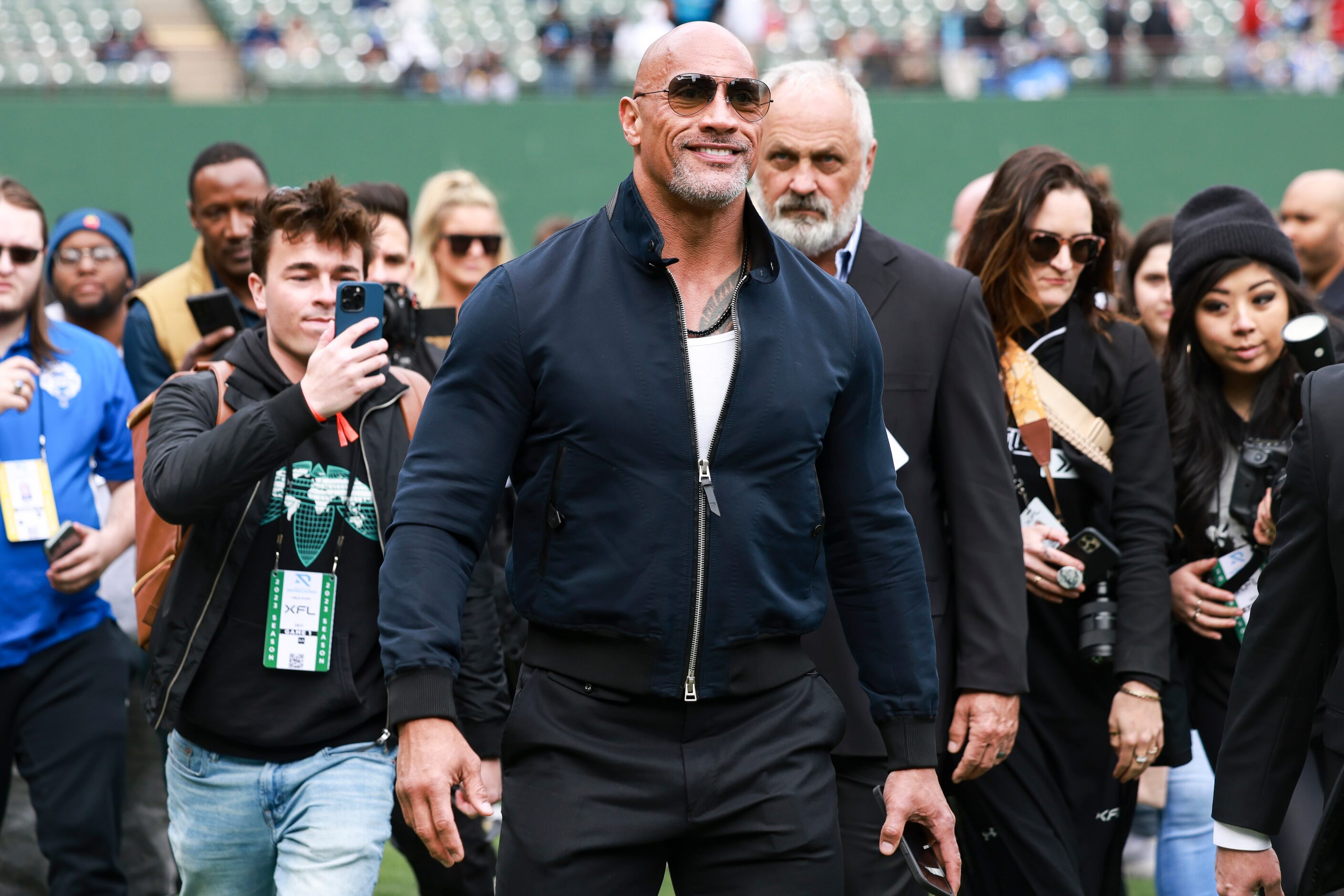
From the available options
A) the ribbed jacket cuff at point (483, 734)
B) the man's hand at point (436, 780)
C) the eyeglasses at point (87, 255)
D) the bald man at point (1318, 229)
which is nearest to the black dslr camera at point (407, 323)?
the ribbed jacket cuff at point (483, 734)

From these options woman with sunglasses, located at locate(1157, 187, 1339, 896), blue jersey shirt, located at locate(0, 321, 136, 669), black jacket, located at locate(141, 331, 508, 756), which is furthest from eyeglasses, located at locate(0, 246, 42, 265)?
woman with sunglasses, located at locate(1157, 187, 1339, 896)

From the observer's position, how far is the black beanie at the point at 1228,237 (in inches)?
177

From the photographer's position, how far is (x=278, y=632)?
362 cm

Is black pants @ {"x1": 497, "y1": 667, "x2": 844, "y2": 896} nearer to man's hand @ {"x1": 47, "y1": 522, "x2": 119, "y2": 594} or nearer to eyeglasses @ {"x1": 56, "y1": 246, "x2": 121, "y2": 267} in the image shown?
A: man's hand @ {"x1": 47, "y1": 522, "x2": 119, "y2": 594}

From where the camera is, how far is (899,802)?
9.58ft

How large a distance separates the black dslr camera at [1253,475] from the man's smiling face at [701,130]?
2.07 meters

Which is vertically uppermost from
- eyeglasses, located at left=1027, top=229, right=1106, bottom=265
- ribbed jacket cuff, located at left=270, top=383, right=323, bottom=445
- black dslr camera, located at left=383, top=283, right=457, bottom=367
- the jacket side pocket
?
eyeglasses, located at left=1027, top=229, right=1106, bottom=265

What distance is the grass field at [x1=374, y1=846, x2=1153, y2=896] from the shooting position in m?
6.02

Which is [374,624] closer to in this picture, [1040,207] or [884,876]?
[884,876]

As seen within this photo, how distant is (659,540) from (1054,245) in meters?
2.07

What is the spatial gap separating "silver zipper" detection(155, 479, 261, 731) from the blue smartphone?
424mm

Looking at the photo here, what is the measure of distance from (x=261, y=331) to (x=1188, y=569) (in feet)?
8.74

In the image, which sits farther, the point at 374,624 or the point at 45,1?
the point at 45,1

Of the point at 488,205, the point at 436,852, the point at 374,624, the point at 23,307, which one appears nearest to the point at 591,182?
the point at 488,205
